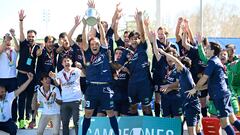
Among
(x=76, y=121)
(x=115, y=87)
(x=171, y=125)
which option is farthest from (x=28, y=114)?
(x=171, y=125)

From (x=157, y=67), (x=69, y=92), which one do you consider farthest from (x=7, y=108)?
(x=157, y=67)

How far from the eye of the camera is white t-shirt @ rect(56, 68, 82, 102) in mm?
9992

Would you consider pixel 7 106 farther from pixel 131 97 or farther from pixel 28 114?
pixel 131 97

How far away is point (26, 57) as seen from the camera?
10.6 m

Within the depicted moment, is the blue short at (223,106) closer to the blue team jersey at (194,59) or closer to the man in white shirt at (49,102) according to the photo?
the blue team jersey at (194,59)

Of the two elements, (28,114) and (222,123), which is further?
(28,114)

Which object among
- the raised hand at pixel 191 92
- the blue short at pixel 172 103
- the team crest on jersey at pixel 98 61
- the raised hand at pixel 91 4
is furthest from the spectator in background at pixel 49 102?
the raised hand at pixel 191 92

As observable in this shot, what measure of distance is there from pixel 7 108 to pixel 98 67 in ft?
7.94

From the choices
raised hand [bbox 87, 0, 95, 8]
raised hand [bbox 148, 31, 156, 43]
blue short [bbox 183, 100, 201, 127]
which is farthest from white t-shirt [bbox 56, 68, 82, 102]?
blue short [bbox 183, 100, 201, 127]

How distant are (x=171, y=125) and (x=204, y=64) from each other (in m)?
1.66

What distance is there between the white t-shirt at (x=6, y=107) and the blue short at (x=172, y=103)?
10.9 ft

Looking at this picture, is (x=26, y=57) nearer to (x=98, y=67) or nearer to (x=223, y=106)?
(x=98, y=67)

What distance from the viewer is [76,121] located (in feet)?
32.6

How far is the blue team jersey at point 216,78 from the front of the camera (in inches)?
338
